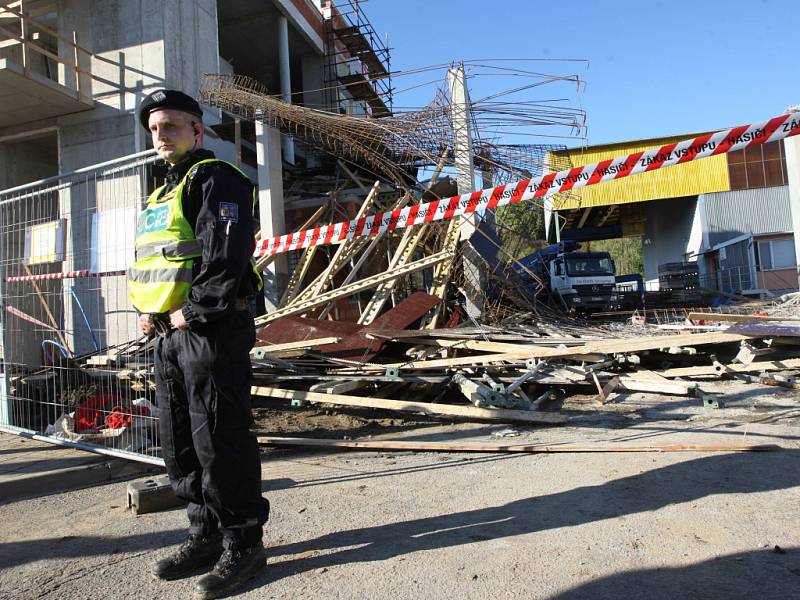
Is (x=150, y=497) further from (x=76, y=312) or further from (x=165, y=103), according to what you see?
(x=76, y=312)

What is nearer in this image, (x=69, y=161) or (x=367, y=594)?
(x=367, y=594)

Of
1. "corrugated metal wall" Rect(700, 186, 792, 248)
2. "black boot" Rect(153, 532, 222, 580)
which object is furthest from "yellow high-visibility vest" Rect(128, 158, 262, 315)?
"corrugated metal wall" Rect(700, 186, 792, 248)

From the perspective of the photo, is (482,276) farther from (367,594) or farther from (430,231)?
(367,594)

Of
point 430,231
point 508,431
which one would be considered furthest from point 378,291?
point 508,431

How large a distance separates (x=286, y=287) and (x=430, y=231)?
2900 mm

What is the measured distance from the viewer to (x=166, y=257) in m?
2.29

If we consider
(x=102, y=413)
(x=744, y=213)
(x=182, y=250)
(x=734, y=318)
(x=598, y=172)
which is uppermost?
(x=744, y=213)

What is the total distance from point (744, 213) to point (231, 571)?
30.8 m

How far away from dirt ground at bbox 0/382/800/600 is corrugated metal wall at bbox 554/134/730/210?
2494 cm

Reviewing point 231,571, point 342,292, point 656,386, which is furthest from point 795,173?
point 231,571

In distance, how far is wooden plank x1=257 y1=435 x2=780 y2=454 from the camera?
137 inches

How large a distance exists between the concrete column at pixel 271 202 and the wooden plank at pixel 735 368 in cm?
659

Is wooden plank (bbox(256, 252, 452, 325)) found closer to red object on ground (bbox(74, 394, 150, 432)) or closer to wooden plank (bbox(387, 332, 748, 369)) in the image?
wooden plank (bbox(387, 332, 748, 369))

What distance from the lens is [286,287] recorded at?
9.99 metres
